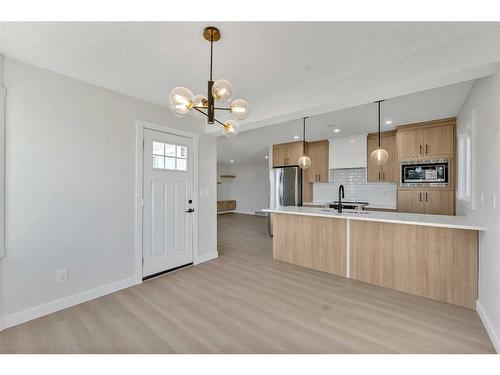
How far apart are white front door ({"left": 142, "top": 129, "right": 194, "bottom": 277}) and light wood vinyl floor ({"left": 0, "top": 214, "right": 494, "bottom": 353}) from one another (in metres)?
0.40

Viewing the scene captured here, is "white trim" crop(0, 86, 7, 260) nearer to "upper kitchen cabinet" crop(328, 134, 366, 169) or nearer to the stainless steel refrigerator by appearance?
the stainless steel refrigerator

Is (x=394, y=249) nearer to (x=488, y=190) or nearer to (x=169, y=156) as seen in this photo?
(x=488, y=190)

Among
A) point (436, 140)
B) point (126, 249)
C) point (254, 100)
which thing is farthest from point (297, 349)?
point (436, 140)

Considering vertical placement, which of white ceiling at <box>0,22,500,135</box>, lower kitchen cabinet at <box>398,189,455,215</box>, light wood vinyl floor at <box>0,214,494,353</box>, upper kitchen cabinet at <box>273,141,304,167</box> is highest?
white ceiling at <box>0,22,500,135</box>

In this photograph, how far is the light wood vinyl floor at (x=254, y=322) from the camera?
70.3 inches

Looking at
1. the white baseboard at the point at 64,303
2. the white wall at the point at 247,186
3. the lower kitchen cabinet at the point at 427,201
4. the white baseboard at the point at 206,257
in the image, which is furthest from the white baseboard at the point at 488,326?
the white wall at the point at 247,186

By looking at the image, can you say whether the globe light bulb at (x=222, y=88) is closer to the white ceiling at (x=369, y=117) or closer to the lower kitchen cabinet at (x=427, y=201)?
the white ceiling at (x=369, y=117)

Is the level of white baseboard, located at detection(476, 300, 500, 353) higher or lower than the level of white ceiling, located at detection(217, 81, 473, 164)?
lower

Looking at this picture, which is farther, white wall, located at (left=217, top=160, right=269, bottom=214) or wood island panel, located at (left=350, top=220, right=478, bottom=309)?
white wall, located at (left=217, top=160, right=269, bottom=214)

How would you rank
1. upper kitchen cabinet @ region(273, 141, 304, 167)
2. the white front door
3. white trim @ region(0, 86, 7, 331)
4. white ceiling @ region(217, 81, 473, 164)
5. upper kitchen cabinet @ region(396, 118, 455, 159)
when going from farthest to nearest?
1. upper kitchen cabinet @ region(273, 141, 304, 167)
2. upper kitchen cabinet @ region(396, 118, 455, 159)
3. the white front door
4. white ceiling @ region(217, 81, 473, 164)
5. white trim @ region(0, 86, 7, 331)

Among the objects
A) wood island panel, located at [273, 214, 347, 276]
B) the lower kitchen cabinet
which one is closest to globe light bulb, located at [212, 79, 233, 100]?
wood island panel, located at [273, 214, 347, 276]

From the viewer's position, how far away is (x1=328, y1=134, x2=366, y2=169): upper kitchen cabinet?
5.18 m

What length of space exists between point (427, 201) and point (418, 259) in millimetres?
2062

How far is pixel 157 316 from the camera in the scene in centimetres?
221
